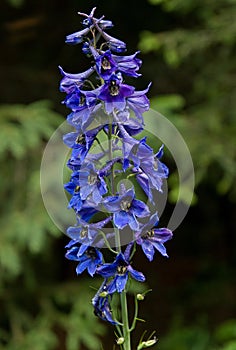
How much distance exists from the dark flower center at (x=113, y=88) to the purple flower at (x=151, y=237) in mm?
405

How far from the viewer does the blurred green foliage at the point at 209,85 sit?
18.3 ft

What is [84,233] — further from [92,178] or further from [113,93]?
[113,93]

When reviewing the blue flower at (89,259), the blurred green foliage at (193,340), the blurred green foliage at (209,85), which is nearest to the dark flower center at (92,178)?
the blue flower at (89,259)

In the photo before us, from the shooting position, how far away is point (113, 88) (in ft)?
6.48

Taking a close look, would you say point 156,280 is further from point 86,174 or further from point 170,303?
point 86,174

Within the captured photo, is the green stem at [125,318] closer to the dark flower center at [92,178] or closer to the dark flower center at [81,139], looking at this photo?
the dark flower center at [92,178]

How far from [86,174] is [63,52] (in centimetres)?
562

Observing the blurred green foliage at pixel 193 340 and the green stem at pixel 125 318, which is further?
the blurred green foliage at pixel 193 340

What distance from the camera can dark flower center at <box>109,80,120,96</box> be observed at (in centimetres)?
196

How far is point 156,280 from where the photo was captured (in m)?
8.73

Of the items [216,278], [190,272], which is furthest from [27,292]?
[190,272]

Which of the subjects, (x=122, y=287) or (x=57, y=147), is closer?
(x=122, y=287)

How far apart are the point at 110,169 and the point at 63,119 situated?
3.82 meters

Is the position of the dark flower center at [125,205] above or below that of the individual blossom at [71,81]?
below
